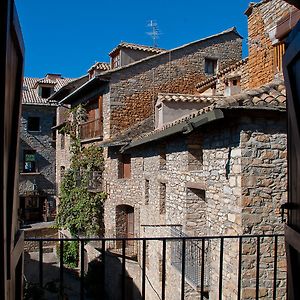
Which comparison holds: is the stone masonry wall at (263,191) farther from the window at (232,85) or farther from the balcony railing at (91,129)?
the balcony railing at (91,129)

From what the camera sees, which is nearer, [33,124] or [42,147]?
[33,124]

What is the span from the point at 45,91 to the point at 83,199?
13.4 metres

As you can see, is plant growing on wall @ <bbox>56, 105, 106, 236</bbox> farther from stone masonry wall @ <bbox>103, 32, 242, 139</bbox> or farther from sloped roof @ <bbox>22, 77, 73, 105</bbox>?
sloped roof @ <bbox>22, 77, 73, 105</bbox>

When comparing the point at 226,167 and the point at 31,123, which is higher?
the point at 31,123

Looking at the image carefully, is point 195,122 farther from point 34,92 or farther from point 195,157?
point 34,92

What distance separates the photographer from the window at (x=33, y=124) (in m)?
27.3

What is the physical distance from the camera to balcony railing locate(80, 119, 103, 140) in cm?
1634

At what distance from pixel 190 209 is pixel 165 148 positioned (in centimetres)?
260

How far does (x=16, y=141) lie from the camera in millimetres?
1852

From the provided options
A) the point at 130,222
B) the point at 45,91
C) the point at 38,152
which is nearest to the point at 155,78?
the point at 130,222

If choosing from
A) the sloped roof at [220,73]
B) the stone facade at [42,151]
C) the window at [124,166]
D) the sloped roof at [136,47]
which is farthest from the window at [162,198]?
the stone facade at [42,151]

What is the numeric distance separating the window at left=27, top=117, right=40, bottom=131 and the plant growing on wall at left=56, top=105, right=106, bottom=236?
10.8 m

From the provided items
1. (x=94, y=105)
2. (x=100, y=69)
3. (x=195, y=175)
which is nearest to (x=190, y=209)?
(x=195, y=175)

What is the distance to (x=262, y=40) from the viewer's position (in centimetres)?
873
